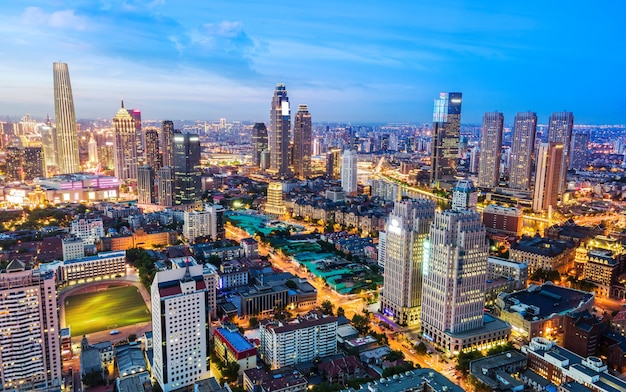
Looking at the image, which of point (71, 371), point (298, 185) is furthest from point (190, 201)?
point (71, 371)

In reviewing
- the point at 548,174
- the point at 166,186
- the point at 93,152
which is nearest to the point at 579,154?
the point at 548,174

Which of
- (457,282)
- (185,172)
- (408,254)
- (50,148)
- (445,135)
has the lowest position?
(457,282)

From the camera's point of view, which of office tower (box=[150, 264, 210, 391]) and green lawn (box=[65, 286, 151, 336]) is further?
green lawn (box=[65, 286, 151, 336])

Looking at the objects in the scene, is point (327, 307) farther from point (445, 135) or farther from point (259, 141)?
point (259, 141)

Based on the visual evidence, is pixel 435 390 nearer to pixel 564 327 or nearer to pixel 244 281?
pixel 564 327

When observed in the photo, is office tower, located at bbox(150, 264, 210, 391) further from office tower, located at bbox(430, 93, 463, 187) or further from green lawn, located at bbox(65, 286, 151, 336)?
office tower, located at bbox(430, 93, 463, 187)

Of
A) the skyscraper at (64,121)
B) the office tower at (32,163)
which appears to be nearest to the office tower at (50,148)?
the skyscraper at (64,121)

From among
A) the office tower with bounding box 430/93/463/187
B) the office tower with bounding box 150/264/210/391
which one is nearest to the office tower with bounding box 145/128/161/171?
the office tower with bounding box 430/93/463/187
